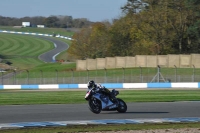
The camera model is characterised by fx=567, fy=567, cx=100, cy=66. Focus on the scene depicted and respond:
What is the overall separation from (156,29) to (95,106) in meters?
58.1

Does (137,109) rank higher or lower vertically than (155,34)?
lower

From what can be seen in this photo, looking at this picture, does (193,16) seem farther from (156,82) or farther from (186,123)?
(186,123)

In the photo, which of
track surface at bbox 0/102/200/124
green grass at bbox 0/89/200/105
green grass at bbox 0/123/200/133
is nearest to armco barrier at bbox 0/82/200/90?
green grass at bbox 0/89/200/105

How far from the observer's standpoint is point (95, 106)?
20.9 meters

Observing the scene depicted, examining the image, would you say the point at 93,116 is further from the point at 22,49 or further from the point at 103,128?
the point at 22,49

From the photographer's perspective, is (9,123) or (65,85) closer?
(9,123)

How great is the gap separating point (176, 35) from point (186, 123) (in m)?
60.8

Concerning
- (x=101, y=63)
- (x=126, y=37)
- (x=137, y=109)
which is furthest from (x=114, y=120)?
(x=126, y=37)

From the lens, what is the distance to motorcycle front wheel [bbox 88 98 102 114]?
68.6 feet

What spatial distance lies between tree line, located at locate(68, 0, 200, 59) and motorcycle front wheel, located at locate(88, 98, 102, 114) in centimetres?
5301

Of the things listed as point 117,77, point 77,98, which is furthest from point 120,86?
point 77,98

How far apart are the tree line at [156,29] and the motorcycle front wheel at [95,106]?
53.0m

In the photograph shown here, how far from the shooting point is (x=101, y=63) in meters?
70.2

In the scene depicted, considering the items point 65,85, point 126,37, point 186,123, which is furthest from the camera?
point 126,37
